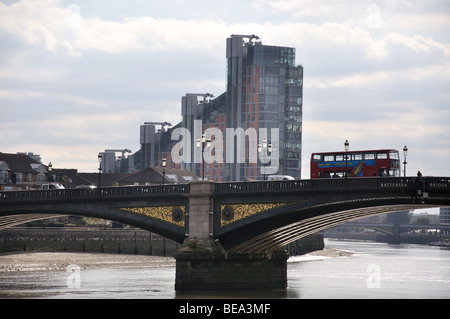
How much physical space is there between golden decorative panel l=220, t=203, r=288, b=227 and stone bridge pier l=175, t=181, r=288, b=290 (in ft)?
3.08

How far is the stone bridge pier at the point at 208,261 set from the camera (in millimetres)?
73562

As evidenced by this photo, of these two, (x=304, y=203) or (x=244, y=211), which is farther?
(x=244, y=211)

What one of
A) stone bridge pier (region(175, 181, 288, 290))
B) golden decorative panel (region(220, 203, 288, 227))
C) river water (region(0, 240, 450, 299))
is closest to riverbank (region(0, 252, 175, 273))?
river water (region(0, 240, 450, 299))

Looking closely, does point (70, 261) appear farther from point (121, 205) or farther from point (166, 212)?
point (166, 212)

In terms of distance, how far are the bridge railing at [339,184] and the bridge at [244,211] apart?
0.07 m

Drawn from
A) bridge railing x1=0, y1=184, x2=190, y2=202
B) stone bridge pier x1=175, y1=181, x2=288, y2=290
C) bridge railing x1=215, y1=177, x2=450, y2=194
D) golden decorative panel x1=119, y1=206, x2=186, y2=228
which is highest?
bridge railing x1=215, y1=177, x2=450, y2=194

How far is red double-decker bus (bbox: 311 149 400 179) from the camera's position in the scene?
82500mm

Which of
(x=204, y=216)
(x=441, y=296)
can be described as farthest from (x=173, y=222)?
(x=441, y=296)

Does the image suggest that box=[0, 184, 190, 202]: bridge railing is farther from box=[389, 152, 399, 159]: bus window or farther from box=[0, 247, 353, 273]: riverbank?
box=[389, 152, 399, 159]: bus window

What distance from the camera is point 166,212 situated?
78.1m

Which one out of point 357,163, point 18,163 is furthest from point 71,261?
point 18,163

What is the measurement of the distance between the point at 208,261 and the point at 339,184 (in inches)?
496
